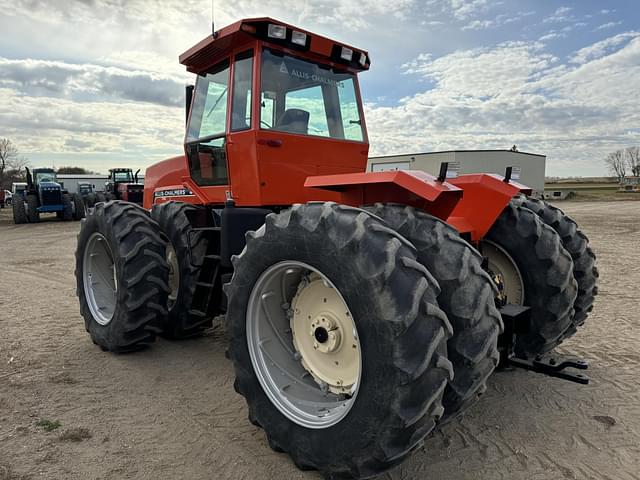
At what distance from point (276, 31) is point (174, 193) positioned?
7.04ft

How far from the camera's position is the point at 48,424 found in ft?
10.7

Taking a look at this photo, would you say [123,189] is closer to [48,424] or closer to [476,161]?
[48,424]

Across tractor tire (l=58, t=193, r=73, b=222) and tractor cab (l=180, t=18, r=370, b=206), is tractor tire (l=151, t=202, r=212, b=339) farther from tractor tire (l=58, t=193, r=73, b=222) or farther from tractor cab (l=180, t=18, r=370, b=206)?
tractor tire (l=58, t=193, r=73, b=222)

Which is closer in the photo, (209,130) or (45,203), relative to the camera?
(209,130)

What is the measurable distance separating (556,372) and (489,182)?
4.53 feet

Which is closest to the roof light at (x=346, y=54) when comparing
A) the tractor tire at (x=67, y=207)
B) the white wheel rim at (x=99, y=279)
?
the white wheel rim at (x=99, y=279)

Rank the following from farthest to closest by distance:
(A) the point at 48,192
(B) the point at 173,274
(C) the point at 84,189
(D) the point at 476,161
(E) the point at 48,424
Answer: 1. (C) the point at 84,189
2. (D) the point at 476,161
3. (A) the point at 48,192
4. (B) the point at 173,274
5. (E) the point at 48,424

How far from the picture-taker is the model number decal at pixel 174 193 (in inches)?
190

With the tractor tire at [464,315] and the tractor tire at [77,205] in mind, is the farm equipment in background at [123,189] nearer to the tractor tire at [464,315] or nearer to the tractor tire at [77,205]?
the tractor tire at [77,205]

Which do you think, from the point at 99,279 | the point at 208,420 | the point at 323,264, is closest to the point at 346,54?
the point at 323,264

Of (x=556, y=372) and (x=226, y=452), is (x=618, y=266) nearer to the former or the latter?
(x=556, y=372)

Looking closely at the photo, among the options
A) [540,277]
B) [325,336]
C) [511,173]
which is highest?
[511,173]

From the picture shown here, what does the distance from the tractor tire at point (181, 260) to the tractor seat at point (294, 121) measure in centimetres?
125

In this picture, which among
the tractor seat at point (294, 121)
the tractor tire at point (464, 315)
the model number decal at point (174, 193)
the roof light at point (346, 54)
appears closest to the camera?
the tractor tire at point (464, 315)
